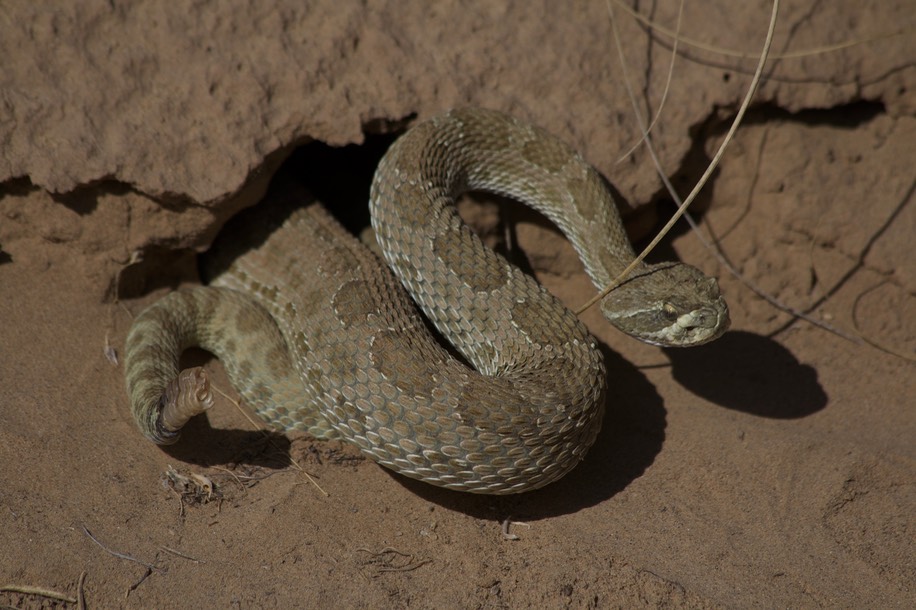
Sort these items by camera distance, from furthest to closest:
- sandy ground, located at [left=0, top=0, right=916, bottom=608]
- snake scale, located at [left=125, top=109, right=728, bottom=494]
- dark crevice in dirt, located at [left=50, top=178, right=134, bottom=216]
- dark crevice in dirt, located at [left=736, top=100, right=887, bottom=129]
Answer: dark crevice in dirt, located at [left=736, top=100, right=887, bottom=129] → dark crevice in dirt, located at [left=50, top=178, right=134, bottom=216] → snake scale, located at [left=125, top=109, right=728, bottom=494] → sandy ground, located at [left=0, top=0, right=916, bottom=608]

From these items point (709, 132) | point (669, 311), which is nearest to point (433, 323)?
point (669, 311)

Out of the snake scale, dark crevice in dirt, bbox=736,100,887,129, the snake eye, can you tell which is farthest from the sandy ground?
the snake eye

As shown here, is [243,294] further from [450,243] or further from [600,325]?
[600,325]

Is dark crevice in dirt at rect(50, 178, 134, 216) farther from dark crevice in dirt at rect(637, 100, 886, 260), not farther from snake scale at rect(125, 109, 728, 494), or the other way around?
dark crevice in dirt at rect(637, 100, 886, 260)

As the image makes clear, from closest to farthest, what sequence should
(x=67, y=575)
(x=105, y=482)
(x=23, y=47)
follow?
(x=67, y=575)
(x=105, y=482)
(x=23, y=47)

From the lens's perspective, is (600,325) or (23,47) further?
(600,325)

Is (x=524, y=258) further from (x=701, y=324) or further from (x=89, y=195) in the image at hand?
(x=89, y=195)

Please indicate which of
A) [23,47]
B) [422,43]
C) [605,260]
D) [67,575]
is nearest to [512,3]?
[422,43]
